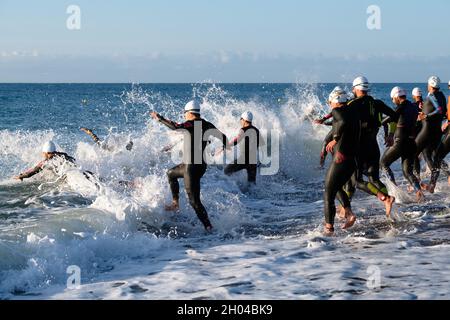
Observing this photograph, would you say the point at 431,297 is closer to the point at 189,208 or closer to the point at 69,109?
the point at 189,208

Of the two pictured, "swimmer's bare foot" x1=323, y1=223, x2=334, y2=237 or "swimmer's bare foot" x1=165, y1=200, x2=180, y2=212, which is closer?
"swimmer's bare foot" x1=323, y1=223, x2=334, y2=237

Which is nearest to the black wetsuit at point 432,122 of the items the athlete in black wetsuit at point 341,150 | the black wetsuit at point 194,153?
the athlete in black wetsuit at point 341,150

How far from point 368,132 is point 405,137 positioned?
2888 mm

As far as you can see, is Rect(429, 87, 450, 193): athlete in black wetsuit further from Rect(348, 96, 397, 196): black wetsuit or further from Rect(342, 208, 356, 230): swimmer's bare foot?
Rect(342, 208, 356, 230): swimmer's bare foot

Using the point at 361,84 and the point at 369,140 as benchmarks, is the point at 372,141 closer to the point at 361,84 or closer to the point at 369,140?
the point at 369,140

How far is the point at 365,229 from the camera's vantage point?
9.27 m

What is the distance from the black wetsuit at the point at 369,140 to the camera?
8539mm

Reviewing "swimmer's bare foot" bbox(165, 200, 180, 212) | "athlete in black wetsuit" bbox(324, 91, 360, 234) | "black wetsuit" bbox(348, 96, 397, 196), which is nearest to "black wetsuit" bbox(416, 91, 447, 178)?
"black wetsuit" bbox(348, 96, 397, 196)

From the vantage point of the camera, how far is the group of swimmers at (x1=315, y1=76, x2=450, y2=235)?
848cm

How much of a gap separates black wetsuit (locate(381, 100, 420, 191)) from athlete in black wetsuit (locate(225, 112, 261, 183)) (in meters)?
2.86

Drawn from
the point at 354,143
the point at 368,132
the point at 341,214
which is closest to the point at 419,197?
the point at 341,214

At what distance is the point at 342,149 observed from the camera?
8.47 meters

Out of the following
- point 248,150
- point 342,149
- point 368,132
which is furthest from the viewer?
point 248,150
